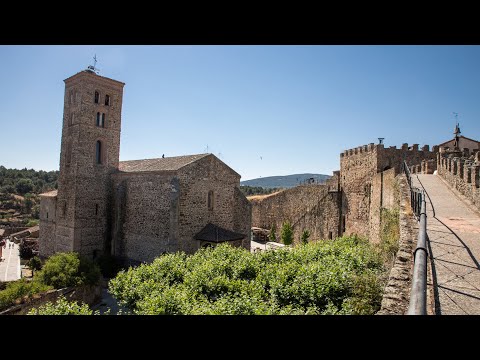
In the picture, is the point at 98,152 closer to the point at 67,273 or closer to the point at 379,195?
the point at 67,273

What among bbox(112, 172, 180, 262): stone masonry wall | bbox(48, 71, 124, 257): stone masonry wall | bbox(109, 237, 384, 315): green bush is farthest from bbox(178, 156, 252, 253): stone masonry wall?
bbox(48, 71, 124, 257): stone masonry wall

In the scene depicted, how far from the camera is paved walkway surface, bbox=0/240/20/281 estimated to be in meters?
23.1

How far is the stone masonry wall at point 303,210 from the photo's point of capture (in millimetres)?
26359

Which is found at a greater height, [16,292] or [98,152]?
[98,152]

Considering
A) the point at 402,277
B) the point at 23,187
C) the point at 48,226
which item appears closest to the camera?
the point at 402,277

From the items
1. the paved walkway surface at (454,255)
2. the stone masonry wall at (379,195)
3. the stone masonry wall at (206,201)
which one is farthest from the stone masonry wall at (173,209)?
the paved walkway surface at (454,255)

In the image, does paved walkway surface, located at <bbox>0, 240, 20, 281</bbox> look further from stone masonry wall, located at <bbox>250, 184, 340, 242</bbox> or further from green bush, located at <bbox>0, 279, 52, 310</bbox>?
stone masonry wall, located at <bbox>250, 184, 340, 242</bbox>

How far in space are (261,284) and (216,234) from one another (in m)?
10.8

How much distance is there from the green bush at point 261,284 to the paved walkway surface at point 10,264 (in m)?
18.2

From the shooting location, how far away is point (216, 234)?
1927cm

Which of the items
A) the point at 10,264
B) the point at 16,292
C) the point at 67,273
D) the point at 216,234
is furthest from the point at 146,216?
the point at 10,264

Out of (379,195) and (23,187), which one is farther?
(23,187)

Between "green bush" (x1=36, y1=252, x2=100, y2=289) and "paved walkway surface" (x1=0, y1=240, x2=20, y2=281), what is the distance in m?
8.26

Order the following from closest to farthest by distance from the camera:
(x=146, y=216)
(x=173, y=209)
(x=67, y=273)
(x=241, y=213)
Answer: (x=67, y=273)
(x=173, y=209)
(x=146, y=216)
(x=241, y=213)
